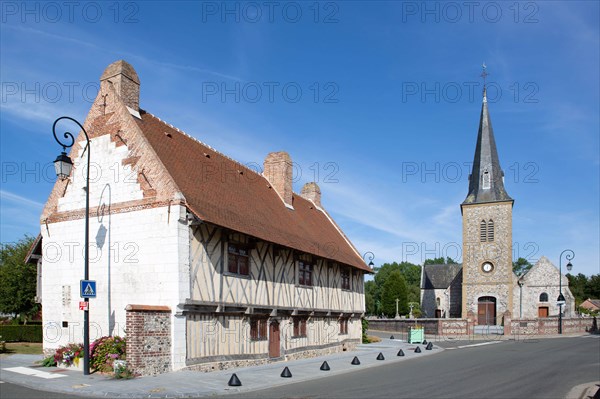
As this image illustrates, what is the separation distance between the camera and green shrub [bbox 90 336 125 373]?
1423 cm

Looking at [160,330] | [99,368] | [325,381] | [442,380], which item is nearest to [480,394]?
[442,380]

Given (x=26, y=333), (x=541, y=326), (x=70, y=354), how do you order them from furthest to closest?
(x=541, y=326)
(x=26, y=333)
(x=70, y=354)

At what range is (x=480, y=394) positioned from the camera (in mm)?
11828

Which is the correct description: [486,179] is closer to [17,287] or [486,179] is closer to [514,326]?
[514,326]

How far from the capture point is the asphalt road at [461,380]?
39.1 ft

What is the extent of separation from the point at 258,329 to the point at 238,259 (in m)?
2.97

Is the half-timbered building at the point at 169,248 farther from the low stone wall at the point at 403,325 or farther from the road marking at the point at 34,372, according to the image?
the low stone wall at the point at 403,325

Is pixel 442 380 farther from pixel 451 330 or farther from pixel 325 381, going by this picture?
pixel 451 330

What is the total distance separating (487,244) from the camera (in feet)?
163

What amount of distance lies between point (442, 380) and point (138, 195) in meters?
10.3

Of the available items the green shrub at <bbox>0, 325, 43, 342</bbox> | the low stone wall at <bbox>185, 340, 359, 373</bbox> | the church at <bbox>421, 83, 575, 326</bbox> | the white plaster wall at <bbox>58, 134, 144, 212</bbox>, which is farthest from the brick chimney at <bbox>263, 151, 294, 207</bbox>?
the church at <bbox>421, 83, 575, 326</bbox>

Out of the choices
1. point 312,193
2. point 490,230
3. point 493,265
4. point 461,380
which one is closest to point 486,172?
point 490,230

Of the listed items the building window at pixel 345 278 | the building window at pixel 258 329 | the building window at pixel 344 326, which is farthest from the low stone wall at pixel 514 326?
the building window at pixel 258 329

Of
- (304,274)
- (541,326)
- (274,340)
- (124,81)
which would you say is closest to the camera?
(124,81)
